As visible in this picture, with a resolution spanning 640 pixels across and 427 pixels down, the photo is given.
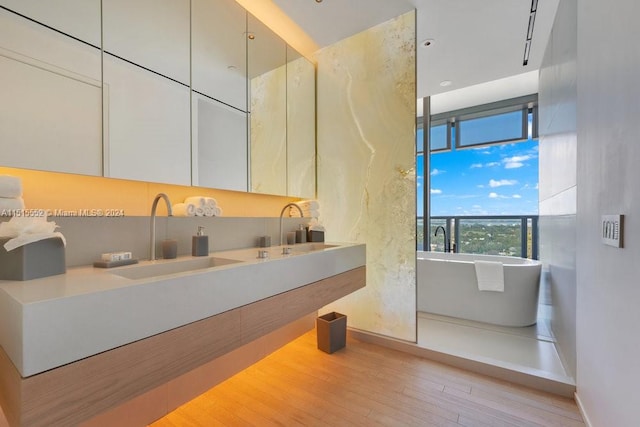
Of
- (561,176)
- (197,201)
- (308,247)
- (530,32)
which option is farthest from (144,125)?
(530,32)

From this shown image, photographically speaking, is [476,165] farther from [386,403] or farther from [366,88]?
[386,403]

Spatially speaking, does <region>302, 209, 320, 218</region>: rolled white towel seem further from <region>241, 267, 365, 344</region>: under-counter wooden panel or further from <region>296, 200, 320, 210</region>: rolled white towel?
<region>241, 267, 365, 344</region>: under-counter wooden panel

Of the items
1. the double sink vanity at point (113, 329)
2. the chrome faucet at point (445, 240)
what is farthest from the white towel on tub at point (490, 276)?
the double sink vanity at point (113, 329)

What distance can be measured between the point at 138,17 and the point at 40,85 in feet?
2.07

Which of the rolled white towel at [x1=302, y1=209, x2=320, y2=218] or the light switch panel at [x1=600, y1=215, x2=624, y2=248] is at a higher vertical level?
the rolled white towel at [x1=302, y1=209, x2=320, y2=218]

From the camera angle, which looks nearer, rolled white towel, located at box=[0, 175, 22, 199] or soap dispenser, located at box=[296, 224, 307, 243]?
rolled white towel, located at box=[0, 175, 22, 199]

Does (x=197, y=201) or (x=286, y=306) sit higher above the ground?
(x=197, y=201)

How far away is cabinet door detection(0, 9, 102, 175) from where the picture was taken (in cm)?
109

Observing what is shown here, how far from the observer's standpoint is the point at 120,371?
767mm

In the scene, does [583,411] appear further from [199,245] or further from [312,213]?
[199,245]

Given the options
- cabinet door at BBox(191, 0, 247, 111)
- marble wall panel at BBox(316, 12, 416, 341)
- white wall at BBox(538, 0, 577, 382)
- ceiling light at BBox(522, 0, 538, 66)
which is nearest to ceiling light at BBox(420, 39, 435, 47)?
marble wall panel at BBox(316, 12, 416, 341)

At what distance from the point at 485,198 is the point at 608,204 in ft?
11.0

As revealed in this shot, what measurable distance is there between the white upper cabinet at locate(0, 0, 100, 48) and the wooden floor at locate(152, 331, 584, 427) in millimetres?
1938

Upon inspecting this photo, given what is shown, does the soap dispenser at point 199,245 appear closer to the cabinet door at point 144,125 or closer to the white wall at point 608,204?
the cabinet door at point 144,125
